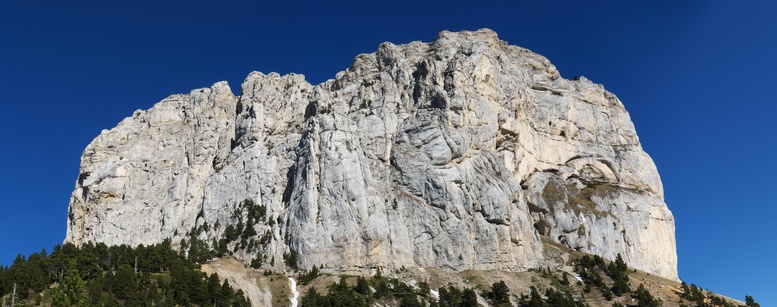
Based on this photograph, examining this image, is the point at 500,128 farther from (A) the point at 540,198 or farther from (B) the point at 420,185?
(B) the point at 420,185

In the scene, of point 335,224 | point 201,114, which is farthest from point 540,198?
point 201,114

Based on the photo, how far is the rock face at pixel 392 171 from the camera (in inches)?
5167

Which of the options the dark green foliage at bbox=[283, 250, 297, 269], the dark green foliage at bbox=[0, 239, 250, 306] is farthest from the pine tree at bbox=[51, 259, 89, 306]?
the dark green foliage at bbox=[283, 250, 297, 269]

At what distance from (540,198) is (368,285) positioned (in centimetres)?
6020

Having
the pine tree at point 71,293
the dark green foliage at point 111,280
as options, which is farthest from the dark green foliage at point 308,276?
the pine tree at point 71,293

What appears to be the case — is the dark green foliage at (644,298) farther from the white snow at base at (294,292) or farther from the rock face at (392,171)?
the white snow at base at (294,292)

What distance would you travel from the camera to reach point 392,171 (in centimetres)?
14150

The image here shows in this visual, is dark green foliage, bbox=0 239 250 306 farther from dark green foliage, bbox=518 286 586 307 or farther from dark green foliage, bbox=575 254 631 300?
dark green foliage, bbox=575 254 631 300

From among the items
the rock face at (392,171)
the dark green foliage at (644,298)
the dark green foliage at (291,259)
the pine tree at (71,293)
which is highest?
the rock face at (392,171)

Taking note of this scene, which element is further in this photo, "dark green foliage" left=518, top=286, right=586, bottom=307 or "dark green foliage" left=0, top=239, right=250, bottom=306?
"dark green foliage" left=518, top=286, right=586, bottom=307

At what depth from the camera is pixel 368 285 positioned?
113875 millimetres

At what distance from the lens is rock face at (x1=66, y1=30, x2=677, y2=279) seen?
431 ft

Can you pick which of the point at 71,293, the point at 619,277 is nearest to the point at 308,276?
the point at 71,293

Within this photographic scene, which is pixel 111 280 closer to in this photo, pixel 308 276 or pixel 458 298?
pixel 308 276
